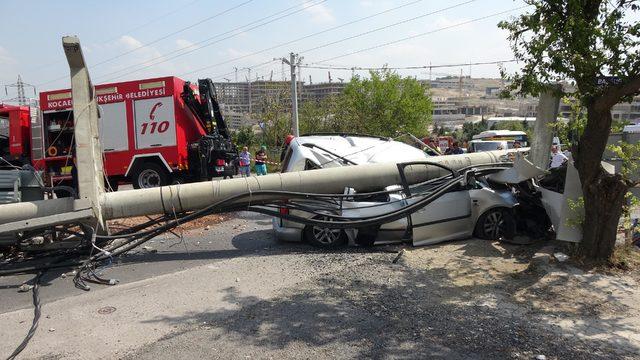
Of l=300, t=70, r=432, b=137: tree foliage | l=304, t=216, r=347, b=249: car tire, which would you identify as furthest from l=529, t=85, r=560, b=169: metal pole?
l=300, t=70, r=432, b=137: tree foliage

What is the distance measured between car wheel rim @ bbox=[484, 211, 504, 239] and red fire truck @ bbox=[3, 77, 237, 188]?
28.0 ft

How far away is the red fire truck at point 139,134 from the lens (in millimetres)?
12938

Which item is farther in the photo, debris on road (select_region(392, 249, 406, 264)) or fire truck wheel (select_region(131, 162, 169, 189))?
fire truck wheel (select_region(131, 162, 169, 189))

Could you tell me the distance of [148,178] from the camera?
44.2 ft

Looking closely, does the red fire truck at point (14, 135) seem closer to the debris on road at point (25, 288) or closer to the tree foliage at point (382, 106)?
the debris on road at point (25, 288)

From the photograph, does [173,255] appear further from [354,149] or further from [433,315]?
[433,315]

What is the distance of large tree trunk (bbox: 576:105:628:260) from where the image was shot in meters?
5.68

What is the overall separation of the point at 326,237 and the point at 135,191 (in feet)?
10.4

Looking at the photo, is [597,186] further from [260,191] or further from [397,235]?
[260,191]

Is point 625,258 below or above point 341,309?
above

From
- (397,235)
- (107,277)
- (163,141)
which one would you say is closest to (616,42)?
(397,235)

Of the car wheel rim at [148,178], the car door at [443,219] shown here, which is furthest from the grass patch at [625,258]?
Result: the car wheel rim at [148,178]

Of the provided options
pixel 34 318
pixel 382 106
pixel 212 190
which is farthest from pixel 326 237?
pixel 382 106

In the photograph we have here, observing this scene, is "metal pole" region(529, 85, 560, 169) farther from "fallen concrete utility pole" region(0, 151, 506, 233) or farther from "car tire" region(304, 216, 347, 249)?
"car tire" region(304, 216, 347, 249)
